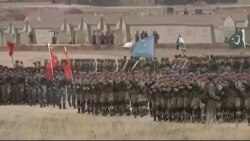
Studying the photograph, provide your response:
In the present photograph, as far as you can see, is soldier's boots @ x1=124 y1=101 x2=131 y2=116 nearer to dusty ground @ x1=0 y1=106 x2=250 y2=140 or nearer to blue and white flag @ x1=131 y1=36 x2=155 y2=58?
dusty ground @ x1=0 y1=106 x2=250 y2=140

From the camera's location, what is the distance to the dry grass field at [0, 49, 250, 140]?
16.7 metres

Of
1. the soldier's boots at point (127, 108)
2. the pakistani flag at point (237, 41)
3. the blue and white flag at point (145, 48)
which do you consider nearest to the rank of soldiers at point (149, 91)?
the soldier's boots at point (127, 108)

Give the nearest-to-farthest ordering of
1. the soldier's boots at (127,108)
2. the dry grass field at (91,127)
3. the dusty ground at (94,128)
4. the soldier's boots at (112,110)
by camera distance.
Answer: the dusty ground at (94,128) → the dry grass field at (91,127) → the soldier's boots at (127,108) → the soldier's boots at (112,110)

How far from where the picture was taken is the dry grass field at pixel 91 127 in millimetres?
16734

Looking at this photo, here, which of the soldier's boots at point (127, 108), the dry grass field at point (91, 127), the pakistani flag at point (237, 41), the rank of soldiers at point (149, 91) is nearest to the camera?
the dry grass field at point (91, 127)

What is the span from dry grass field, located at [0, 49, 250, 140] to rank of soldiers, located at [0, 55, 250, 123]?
0.53 meters

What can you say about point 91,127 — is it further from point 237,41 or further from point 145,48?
point 237,41

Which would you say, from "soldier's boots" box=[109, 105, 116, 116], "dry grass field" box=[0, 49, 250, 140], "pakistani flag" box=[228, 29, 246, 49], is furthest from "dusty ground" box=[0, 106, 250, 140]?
"pakistani flag" box=[228, 29, 246, 49]

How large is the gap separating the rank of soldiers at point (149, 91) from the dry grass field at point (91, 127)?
529mm

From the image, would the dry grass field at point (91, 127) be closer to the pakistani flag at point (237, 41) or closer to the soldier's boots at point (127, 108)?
the soldier's boots at point (127, 108)

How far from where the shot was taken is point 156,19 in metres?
63.7

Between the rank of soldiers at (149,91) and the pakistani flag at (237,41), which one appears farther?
the pakistani flag at (237,41)

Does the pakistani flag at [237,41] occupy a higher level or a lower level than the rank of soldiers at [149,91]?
higher

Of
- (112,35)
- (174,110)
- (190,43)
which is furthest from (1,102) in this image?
(190,43)
